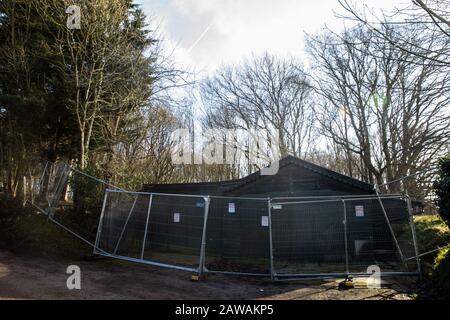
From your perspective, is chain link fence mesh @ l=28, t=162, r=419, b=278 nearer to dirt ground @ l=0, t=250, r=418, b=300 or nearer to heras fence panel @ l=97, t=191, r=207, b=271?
heras fence panel @ l=97, t=191, r=207, b=271

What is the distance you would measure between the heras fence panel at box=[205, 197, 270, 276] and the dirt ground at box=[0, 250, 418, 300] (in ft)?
10.2

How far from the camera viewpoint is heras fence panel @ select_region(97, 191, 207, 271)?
10.8m

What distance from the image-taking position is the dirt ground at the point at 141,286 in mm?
7105

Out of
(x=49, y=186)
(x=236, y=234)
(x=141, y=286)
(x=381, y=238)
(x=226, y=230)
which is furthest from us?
(x=236, y=234)

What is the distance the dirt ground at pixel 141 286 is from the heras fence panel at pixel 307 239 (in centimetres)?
299

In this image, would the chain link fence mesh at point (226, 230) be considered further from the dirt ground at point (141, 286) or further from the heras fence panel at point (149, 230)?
the dirt ground at point (141, 286)

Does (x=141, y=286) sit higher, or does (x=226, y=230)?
(x=226, y=230)

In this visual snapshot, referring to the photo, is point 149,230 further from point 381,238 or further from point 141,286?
point 381,238

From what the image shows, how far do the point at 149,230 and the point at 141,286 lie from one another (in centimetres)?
313

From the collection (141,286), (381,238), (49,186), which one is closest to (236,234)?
(381,238)

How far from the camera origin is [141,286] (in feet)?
26.2

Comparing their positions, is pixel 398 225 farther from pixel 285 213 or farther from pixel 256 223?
pixel 256 223

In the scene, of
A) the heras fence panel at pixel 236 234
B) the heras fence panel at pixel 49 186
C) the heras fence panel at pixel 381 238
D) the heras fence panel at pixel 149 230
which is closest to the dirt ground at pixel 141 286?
the heras fence panel at pixel 149 230
